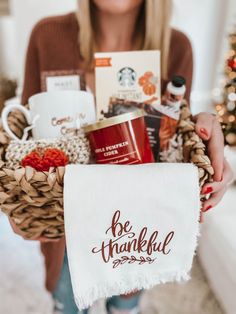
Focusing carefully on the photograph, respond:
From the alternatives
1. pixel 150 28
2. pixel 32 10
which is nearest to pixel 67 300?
pixel 150 28

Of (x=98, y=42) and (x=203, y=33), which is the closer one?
(x=98, y=42)

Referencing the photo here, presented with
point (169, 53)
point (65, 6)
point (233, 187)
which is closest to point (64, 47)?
point (169, 53)

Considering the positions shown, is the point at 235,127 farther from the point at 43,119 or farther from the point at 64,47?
the point at 43,119

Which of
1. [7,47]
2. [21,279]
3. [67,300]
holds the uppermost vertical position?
[7,47]

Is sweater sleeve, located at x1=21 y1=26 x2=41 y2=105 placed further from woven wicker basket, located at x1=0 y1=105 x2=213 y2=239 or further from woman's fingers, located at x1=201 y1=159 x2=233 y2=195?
woman's fingers, located at x1=201 y1=159 x2=233 y2=195

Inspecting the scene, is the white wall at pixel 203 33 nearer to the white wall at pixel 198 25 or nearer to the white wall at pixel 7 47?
the white wall at pixel 198 25

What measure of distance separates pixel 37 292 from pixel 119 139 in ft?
3.29

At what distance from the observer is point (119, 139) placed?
1.80ft

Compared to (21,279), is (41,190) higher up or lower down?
higher up

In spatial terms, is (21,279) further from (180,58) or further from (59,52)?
(180,58)

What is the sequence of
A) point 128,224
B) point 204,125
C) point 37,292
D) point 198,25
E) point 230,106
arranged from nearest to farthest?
point 128,224 < point 204,125 < point 230,106 < point 37,292 < point 198,25

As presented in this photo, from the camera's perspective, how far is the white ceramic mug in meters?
0.60

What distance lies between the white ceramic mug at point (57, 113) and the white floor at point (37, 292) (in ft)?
2.13

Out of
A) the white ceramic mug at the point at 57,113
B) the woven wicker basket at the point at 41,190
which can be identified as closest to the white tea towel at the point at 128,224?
the woven wicker basket at the point at 41,190
